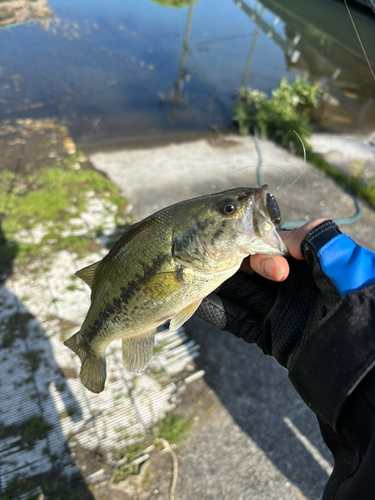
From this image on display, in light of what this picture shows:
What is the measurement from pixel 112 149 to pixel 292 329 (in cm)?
725

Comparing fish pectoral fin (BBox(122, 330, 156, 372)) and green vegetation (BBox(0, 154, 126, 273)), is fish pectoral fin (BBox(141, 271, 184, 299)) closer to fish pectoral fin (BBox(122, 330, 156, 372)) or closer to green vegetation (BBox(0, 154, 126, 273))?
fish pectoral fin (BBox(122, 330, 156, 372))

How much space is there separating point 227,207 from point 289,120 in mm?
8289

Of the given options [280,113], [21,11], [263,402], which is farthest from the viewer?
[21,11]

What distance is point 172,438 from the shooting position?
12.3ft

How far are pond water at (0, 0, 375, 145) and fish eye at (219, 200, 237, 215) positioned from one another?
7.45m

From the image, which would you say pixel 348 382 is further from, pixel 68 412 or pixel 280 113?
pixel 280 113

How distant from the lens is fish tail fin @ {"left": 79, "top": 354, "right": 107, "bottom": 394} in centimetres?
265

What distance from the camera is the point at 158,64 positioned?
1303 cm

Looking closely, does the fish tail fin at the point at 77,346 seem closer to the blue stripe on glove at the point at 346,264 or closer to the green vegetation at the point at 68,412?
the green vegetation at the point at 68,412

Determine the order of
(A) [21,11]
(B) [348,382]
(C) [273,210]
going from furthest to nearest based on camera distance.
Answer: (A) [21,11] → (C) [273,210] → (B) [348,382]

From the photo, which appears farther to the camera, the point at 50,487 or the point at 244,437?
the point at 244,437

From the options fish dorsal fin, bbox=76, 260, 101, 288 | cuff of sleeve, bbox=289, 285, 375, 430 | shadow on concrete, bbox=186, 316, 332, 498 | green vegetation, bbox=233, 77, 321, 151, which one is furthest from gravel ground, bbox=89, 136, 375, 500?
green vegetation, bbox=233, 77, 321, 151

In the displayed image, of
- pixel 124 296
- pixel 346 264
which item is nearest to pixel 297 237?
pixel 346 264

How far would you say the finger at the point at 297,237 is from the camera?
2.35 metres
